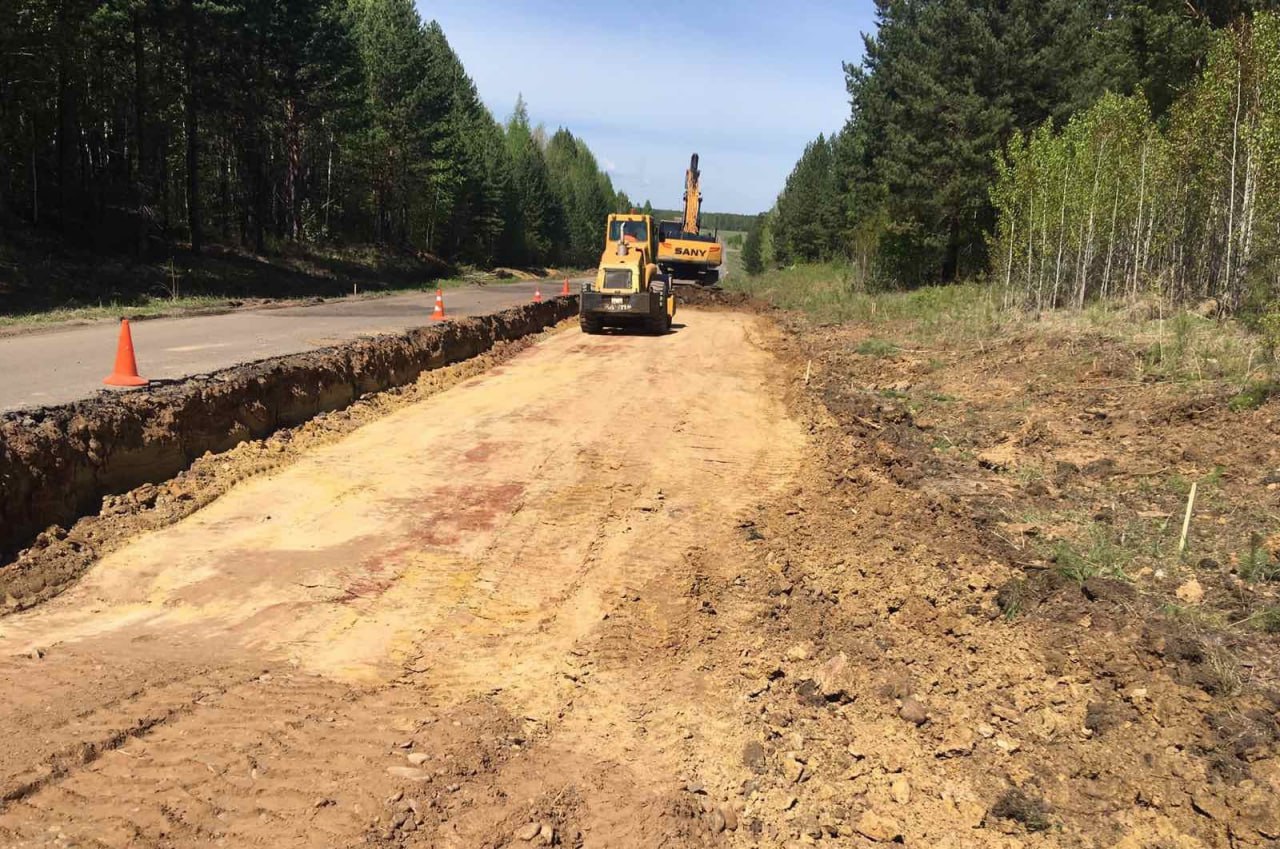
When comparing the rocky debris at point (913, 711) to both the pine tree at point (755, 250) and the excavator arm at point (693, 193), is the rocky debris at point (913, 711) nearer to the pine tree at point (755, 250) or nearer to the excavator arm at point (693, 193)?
the excavator arm at point (693, 193)

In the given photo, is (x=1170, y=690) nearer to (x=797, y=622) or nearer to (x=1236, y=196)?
(x=797, y=622)

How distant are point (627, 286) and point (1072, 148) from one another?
35.8ft

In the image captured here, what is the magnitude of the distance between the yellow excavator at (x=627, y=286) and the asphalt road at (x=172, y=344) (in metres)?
3.64

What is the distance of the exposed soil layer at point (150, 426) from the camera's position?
588 cm

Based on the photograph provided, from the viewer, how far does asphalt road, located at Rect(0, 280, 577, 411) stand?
27.9 feet

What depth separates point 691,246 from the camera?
34406 mm

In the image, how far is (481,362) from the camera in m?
15.1

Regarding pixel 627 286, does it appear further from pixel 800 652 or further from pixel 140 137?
pixel 140 137

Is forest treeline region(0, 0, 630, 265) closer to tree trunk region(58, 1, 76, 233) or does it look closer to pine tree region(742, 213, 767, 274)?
tree trunk region(58, 1, 76, 233)

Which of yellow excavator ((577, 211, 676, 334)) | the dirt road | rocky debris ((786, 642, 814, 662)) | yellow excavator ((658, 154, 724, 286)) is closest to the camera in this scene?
the dirt road

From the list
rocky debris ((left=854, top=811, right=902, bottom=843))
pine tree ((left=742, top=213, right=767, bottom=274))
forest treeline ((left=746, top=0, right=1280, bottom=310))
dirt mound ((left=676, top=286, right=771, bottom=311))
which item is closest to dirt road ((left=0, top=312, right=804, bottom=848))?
rocky debris ((left=854, top=811, right=902, bottom=843))

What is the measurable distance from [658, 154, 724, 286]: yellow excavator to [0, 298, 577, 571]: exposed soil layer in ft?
77.7

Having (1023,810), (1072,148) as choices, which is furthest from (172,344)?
(1072,148)

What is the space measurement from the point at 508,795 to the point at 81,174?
104 feet
